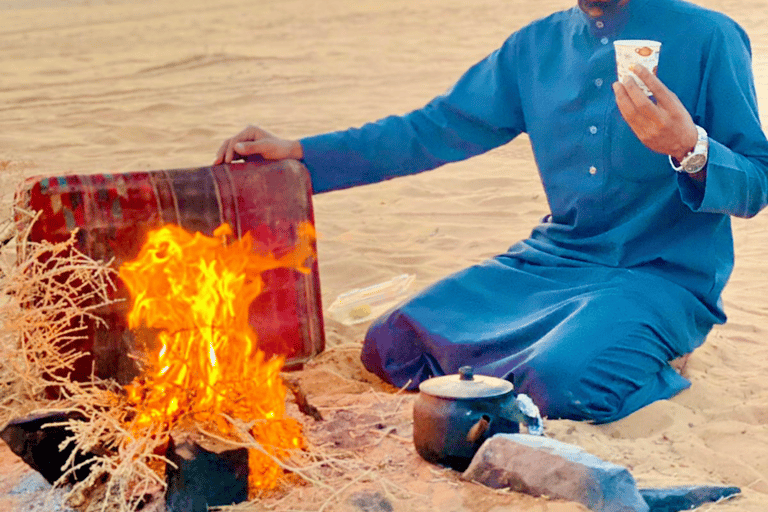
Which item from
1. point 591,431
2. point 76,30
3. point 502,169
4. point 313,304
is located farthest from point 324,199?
point 76,30

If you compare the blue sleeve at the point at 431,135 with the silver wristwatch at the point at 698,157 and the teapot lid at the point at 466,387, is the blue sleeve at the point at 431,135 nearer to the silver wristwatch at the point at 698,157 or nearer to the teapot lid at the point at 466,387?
the silver wristwatch at the point at 698,157

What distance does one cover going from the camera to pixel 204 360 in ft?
8.70

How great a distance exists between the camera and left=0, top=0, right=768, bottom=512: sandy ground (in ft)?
9.55

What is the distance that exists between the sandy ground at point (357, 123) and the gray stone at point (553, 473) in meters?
0.05

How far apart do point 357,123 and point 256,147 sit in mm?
5585

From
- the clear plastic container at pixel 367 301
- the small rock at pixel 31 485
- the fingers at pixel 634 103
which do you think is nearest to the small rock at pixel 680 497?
the fingers at pixel 634 103

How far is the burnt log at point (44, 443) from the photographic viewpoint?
2.59 meters

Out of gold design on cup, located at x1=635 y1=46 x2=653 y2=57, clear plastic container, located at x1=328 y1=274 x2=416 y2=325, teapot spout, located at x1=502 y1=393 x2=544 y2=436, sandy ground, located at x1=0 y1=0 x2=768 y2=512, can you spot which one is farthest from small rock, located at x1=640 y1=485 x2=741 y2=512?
clear plastic container, located at x1=328 y1=274 x2=416 y2=325

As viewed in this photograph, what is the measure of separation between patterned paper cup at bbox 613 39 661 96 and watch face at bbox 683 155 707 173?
26 cm

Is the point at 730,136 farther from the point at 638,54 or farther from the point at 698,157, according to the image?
the point at 638,54

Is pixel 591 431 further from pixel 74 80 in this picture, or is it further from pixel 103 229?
pixel 74 80

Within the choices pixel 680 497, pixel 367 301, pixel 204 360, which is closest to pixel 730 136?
pixel 680 497

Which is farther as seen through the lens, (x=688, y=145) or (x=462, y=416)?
(x=688, y=145)

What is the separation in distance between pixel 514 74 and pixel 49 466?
2104 mm
